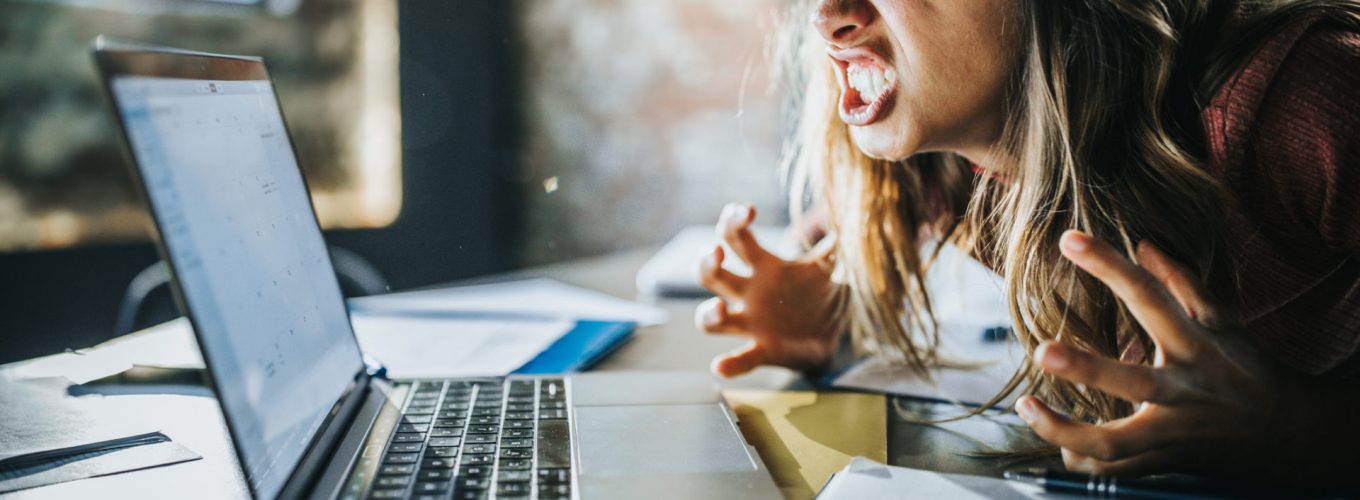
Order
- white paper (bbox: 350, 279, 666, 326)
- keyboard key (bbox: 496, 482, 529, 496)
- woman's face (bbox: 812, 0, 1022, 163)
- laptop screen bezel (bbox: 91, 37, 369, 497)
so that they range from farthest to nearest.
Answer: white paper (bbox: 350, 279, 666, 326) → woman's face (bbox: 812, 0, 1022, 163) → keyboard key (bbox: 496, 482, 529, 496) → laptop screen bezel (bbox: 91, 37, 369, 497)

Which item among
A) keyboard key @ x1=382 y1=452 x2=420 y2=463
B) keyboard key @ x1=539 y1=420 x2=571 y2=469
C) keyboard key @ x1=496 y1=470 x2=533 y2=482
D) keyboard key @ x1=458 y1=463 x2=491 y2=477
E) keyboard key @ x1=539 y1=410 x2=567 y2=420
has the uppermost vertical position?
keyboard key @ x1=382 y1=452 x2=420 y2=463

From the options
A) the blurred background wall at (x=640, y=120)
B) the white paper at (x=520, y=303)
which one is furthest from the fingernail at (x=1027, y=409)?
the blurred background wall at (x=640, y=120)

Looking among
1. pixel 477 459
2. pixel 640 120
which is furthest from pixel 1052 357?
pixel 640 120

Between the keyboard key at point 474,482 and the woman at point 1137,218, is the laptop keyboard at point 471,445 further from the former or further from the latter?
the woman at point 1137,218

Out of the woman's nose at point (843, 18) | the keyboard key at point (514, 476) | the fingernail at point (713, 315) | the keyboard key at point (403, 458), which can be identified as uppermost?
the woman's nose at point (843, 18)

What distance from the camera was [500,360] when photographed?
92 centimetres

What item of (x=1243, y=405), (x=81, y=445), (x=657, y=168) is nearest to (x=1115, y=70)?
(x=1243, y=405)

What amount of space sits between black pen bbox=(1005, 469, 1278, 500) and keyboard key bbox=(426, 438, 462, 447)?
1.20ft

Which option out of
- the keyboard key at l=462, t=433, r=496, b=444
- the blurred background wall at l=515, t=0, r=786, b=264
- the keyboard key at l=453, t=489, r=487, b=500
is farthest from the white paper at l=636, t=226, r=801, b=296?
the blurred background wall at l=515, t=0, r=786, b=264

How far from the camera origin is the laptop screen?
1.50ft

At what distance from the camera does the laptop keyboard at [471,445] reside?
543 mm

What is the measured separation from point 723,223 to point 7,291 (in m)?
2.11

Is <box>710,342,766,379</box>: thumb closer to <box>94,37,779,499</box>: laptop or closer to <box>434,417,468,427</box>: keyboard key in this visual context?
<box>94,37,779,499</box>: laptop

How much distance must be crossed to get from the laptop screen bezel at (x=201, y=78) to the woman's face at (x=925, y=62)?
0.48 meters
